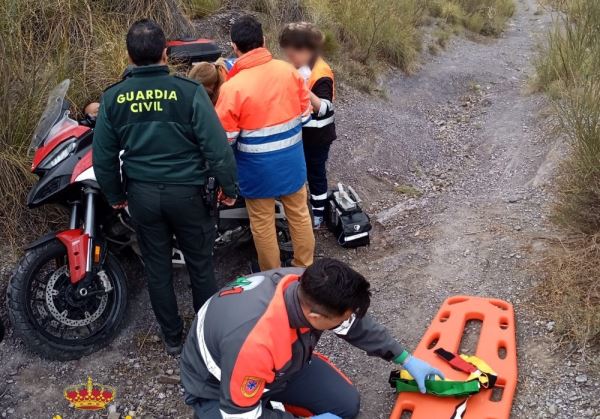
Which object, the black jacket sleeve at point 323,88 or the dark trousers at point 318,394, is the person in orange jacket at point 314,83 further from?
the dark trousers at point 318,394

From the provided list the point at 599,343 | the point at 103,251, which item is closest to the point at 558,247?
the point at 599,343

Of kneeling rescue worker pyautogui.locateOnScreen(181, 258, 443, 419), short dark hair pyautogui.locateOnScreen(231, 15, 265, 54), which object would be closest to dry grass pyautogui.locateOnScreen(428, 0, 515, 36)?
short dark hair pyautogui.locateOnScreen(231, 15, 265, 54)

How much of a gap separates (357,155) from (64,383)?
3.62 metres

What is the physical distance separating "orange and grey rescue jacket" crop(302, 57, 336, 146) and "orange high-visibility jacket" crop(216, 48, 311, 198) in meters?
0.33

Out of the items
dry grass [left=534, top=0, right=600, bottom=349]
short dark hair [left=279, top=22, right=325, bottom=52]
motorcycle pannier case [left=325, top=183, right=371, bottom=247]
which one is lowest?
motorcycle pannier case [left=325, top=183, right=371, bottom=247]

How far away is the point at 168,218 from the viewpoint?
3162mm

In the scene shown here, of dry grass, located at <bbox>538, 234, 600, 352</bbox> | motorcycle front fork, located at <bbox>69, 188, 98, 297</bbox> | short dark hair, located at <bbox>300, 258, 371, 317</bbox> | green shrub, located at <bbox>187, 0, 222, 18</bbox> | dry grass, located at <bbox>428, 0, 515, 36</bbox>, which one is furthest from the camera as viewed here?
dry grass, located at <bbox>428, 0, 515, 36</bbox>

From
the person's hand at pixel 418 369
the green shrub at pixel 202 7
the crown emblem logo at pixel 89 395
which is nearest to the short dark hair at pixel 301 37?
the person's hand at pixel 418 369

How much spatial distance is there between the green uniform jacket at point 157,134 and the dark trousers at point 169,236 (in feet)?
0.26

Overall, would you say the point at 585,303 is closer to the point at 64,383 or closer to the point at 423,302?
the point at 423,302

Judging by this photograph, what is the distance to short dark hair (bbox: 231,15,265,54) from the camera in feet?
11.3

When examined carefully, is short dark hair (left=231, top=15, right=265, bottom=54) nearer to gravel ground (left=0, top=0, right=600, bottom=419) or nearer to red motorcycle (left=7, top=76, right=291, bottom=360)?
red motorcycle (left=7, top=76, right=291, bottom=360)

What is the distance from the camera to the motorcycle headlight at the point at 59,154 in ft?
10.9

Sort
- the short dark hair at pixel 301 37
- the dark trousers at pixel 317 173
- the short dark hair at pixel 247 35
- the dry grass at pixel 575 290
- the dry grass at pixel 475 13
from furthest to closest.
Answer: the dry grass at pixel 475 13, the dark trousers at pixel 317 173, the short dark hair at pixel 301 37, the short dark hair at pixel 247 35, the dry grass at pixel 575 290
